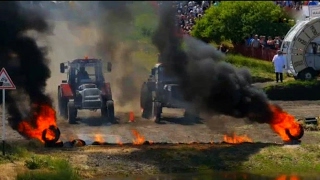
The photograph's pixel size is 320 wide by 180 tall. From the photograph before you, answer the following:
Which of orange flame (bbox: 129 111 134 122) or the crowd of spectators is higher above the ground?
the crowd of spectators

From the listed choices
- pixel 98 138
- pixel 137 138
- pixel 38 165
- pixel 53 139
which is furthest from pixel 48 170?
pixel 137 138

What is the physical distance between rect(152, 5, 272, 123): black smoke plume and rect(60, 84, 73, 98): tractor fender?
16.5 feet

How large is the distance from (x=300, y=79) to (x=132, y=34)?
9612 mm

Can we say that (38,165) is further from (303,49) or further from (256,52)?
(256,52)

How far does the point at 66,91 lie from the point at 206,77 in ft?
27.1

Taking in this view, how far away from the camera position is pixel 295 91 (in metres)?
40.6

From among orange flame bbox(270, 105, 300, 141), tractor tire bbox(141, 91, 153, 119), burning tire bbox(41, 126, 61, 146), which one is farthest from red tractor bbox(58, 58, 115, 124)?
orange flame bbox(270, 105, 300, 141)

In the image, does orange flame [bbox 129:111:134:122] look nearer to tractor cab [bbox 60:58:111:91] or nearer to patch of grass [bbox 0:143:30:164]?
tractor cab [bbox 60:58:111:91]

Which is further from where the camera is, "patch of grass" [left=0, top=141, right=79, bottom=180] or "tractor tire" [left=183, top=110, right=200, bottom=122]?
"tractor tire" [left=183, top=110, right=200, bottom=122]

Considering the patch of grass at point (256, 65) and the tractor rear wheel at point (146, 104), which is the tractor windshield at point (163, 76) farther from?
the patch of grass at point (256, 65)

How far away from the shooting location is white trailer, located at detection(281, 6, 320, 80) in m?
42.8

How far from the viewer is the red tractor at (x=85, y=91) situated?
3647cm

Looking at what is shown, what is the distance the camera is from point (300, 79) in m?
42.4

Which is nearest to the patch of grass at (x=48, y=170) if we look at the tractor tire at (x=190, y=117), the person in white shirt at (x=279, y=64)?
the tractor tire at (x=190, y=117)
